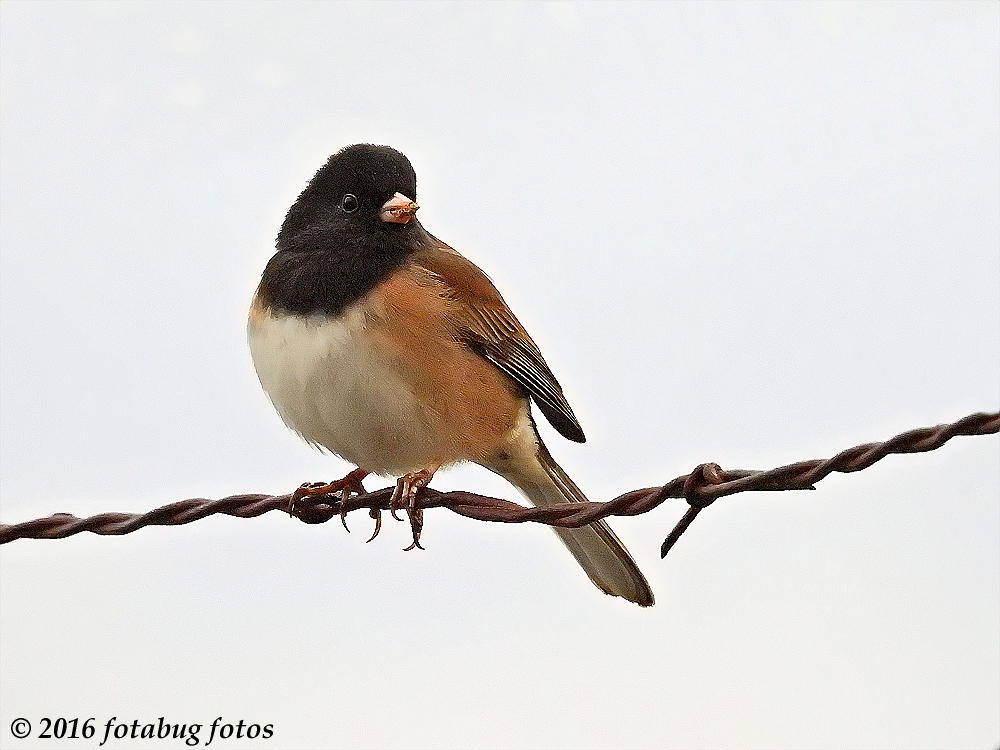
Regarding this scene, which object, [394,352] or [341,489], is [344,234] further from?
[341,489]

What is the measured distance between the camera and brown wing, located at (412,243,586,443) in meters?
3.86

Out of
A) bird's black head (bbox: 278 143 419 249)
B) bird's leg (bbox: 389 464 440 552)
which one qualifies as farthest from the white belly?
bird's black head (bbox: 278 143 419 249)

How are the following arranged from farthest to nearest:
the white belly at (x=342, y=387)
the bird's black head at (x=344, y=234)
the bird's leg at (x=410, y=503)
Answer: the bird's black head at (x=344, y=234) < the white belly at (x=342, y=387) < the bird's leg at (x=410, y=503)

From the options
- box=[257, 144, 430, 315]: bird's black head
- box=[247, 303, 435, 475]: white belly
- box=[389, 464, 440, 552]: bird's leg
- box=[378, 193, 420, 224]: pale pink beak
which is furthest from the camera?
box=[378, 193, 420, 224]: pale pink beak

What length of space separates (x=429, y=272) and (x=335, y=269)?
0.31 meters

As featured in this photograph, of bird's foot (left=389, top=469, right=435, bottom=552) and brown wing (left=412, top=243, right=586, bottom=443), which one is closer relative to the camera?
bird's foot (left=389, top=469, right=435, bottom=552)

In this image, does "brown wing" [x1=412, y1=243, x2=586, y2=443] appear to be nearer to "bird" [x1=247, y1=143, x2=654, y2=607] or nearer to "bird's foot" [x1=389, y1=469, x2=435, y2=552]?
"bird" [x1=247, y1=143, x2=654, y2=607]

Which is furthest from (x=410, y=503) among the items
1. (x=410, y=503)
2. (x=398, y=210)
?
(x=398, y=210)

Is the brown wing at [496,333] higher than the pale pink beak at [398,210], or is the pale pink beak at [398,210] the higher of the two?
the pale pink beak at [398,210]

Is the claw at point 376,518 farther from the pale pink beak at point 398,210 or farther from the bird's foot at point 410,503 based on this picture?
the pale pink beak at point 398,210

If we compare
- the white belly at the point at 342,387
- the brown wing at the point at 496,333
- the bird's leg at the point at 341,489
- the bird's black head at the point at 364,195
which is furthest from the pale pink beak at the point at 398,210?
the bird's leg at the point at 341,489

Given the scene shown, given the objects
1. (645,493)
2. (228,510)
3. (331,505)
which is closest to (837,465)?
(645,493)

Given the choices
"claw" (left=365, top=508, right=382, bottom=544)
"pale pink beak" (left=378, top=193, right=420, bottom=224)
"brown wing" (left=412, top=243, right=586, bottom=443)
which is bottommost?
"claw" (left=365, top=508, right=382, bottom=544)

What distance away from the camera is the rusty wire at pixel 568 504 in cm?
210
